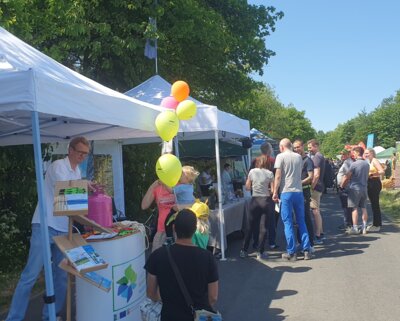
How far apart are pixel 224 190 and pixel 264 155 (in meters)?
2.09

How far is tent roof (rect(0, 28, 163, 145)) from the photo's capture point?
3203 mm

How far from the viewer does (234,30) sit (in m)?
15.7

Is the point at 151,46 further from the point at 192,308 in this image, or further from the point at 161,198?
the point at 192,308

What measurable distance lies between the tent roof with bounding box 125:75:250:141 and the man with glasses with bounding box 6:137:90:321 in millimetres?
3081

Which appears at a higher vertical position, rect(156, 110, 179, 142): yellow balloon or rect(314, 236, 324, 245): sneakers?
rect(156, 110, 179, 142): yellow balloon

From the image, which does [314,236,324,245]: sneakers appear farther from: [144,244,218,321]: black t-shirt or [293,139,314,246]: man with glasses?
[144,244,218,321]: black t-shirt

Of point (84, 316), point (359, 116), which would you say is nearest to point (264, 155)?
point (84, 316)

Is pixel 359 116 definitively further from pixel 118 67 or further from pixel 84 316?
pixel 84 316

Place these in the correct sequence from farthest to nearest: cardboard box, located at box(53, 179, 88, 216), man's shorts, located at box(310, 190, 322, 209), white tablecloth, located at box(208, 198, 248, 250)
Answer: man's shorts, located at box(310, 190, 322, 209)
white tablecloth, located at box(208, 198, 248, 250)
cardboard box, located at box(53, 179, 88, 216)

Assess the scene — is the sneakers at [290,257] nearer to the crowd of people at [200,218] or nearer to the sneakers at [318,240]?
the crowd of people at [200,218]

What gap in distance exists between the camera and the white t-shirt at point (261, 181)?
24.1ft

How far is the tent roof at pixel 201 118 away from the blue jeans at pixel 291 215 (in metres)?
1.59

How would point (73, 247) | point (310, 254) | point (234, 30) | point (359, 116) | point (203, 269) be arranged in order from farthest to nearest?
point (359, 116), point (234, 30), point (310, 254), point (73, 247), point (203, 269)

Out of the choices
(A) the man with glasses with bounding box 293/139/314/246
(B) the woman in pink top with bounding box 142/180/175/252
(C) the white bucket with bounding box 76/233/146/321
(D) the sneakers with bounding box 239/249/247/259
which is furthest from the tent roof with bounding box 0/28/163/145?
(A) the man with glasses with bounding box 293/139/314/246
